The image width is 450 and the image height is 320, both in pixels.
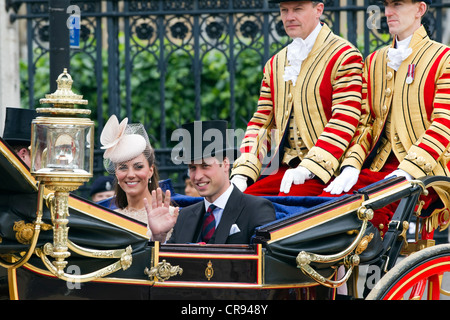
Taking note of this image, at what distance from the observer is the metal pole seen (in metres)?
5.59

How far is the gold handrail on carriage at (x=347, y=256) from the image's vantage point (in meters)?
4.00

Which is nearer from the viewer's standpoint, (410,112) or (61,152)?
(61,152)

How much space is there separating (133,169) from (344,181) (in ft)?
3.83

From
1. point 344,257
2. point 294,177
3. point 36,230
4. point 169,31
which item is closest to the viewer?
point 36,230

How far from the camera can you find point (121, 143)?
4770 millimetres

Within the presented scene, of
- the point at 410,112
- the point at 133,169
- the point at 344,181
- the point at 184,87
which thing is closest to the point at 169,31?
the point at 184,87

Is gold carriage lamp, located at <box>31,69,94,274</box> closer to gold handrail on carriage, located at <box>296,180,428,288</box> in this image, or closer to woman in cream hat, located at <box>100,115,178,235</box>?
gold handrail on carriage, located at <box>296,180,428,288</box>

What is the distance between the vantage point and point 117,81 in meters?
8.82

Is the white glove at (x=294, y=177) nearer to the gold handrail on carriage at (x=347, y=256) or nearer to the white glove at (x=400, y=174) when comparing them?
the white glove at (x=400, y=174)

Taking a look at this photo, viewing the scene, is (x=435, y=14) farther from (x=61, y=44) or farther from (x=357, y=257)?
(x=357, y=257)

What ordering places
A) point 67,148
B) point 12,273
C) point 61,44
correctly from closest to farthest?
1. point 67,148
2. point 12,273
3. point 61,44

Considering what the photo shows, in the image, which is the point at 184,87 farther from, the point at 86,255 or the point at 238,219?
the point at 86,255
